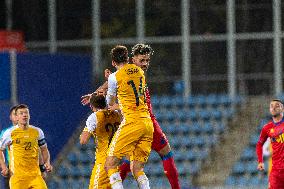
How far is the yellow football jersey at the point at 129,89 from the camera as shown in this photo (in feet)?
42.2

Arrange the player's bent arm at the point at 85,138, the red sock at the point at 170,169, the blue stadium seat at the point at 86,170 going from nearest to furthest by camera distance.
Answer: the player's bent arm at the point at 85,138 < the red sock at the point at 170,169 < the blue stadium seat at the point at 86,170

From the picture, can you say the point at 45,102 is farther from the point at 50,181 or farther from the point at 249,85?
the point at 249,85

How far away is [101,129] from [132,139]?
70 cm

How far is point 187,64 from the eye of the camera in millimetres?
25656

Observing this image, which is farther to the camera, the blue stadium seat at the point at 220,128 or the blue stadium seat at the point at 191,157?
the blue stadium seat at the point at 220,128

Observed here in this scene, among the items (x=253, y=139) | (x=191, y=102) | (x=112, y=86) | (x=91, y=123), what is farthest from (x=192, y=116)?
(x=112, y=86)

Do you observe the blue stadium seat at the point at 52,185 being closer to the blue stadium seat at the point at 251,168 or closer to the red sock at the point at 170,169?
the blue stadium seat at the point at 251,168

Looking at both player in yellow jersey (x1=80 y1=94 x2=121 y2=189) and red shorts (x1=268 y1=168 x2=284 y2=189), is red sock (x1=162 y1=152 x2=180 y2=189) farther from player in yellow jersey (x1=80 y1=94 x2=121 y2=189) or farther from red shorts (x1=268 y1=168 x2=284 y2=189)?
red shorts (x1=268 y1=168 x2=284 y2=189)

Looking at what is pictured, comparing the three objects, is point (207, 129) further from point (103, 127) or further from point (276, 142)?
point (103, 127)

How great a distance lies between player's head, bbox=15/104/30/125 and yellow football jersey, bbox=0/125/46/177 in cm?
13

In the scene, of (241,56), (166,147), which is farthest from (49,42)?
(166,147)

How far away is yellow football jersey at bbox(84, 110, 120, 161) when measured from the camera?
13.4 meters

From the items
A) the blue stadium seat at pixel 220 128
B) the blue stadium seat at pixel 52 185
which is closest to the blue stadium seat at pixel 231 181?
the blue stadium seat at pixel 220 128

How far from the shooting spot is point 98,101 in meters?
13.5
